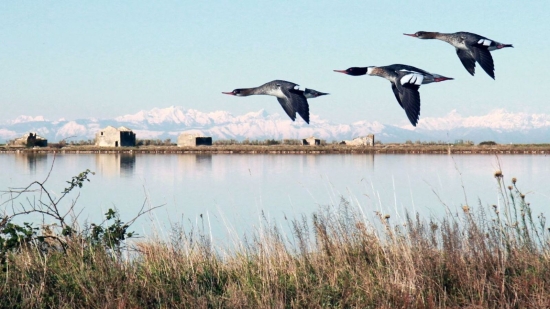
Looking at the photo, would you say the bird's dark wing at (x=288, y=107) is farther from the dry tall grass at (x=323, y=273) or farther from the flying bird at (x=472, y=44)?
the dry tall grass at (x=323, y=273)

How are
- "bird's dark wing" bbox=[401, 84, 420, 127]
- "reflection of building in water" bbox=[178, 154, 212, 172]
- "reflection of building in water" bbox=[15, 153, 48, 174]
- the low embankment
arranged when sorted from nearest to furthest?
"bird's dark wing" bbox=[401, 84, 420, 127]
"reflection of building in water" bbox=[15, 153, 48, 174]
"reflection of building in water" bbox=[178, 154, 212, 172]
the low embankment

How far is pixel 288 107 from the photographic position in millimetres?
2912

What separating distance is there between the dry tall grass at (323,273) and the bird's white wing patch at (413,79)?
2.78 metres

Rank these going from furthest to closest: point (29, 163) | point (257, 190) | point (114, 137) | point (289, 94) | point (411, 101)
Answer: point (114, 137) < point (29, 163) < point (257, 190) < point (289, 94) < point (411, 101)

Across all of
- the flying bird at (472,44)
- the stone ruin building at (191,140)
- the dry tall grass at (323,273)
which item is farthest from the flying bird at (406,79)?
the stone ruin building at (191,140)

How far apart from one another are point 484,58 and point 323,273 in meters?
3.76

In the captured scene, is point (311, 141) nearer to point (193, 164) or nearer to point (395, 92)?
point (193, 164)

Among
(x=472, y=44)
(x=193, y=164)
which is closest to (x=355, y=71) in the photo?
(x=472, y=44)

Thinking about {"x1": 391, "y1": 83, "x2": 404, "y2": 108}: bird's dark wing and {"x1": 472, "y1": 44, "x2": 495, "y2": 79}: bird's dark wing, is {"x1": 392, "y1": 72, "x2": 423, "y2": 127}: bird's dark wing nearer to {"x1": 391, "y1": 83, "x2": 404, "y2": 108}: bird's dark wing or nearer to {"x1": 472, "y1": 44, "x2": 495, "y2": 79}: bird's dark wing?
{"x1": 391, "y1": 83, "x2": 404, "y2": 108}: bird's dark wing

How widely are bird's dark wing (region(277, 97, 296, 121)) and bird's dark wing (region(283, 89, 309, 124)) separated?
2cm

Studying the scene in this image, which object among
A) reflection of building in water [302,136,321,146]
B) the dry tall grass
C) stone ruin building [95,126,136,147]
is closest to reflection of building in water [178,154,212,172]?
stone ruin building [95,126,136,147]

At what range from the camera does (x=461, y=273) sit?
5.97 metres

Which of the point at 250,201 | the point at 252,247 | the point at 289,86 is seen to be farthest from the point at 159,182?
the point at 289,86

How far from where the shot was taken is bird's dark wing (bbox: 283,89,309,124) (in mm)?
2801
